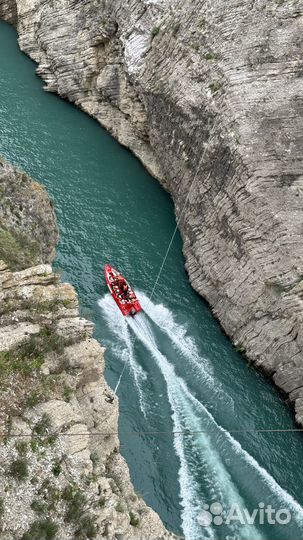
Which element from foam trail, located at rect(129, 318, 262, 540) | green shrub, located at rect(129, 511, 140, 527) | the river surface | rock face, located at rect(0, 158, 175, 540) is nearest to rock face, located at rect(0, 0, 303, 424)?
the river surface

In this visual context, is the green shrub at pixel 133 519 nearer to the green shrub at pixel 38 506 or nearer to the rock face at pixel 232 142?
the green shrub at pixel 38 506

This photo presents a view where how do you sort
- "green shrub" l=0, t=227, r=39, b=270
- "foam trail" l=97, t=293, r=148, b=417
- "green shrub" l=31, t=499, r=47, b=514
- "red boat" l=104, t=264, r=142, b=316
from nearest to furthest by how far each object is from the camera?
"green shrub" l=31, t=499, r=47, b=514, "green shrub" l=0, t=227, r=39, b=270, "foam trail" l=97, t=293, r=148, b=417, "red boat" l=104, t=264, r=142, b=316

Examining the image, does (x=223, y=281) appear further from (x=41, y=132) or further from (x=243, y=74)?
(x=41, y=132)

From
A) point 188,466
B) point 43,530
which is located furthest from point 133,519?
point 188,466

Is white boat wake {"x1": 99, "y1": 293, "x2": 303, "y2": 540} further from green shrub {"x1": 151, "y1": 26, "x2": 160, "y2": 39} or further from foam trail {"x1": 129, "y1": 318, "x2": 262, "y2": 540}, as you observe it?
green shrub {"x1": 151, "y1": 26, "x2": 160, "y2": 39}

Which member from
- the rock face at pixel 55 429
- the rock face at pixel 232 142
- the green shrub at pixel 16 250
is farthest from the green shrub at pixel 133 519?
the rock face at pixel 232 142

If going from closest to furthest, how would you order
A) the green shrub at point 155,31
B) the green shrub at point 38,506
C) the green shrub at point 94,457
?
the green shrub at point 38,506, the green shrub at point 94,457, the green shrub at point 155,31

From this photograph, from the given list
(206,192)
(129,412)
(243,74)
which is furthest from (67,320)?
(243,74)
